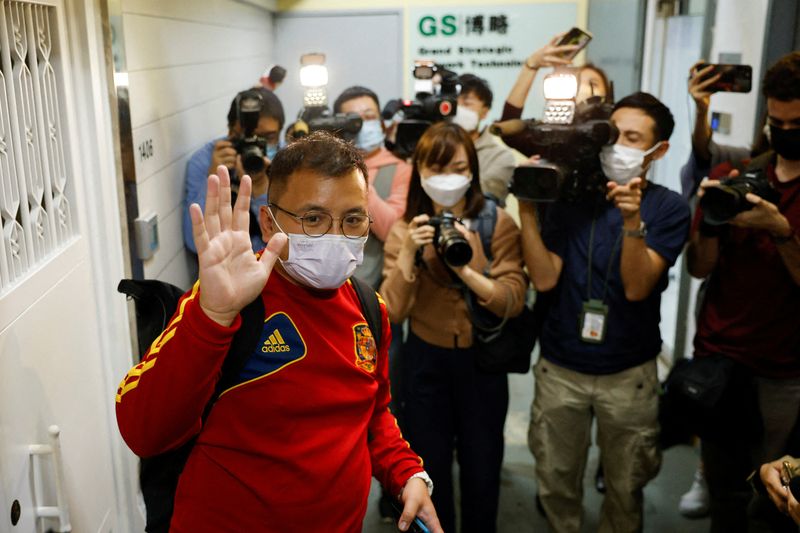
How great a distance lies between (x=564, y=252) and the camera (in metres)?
2.34

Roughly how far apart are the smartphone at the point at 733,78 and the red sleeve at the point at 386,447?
150cm

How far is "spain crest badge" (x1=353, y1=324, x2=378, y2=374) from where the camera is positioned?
1415 mm

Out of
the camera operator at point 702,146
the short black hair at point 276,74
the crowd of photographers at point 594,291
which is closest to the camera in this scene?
the crowd of photographers at point 594,291

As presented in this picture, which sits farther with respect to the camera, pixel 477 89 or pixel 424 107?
pixel 477 89

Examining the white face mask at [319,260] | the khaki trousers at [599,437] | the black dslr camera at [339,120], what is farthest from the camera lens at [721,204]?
the black dslr camera at [339,120]

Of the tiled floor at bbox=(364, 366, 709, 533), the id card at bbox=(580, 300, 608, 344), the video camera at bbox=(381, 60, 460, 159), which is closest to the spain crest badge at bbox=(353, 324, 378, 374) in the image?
the id card at bbox=(580, 300, 608, 344)

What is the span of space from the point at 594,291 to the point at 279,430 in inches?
51.4

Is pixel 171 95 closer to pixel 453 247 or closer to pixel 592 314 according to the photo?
pixel 453 247

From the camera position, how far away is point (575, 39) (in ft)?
8.58

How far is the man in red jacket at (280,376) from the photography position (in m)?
1.11

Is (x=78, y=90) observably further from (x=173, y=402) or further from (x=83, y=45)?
(x=173, y=402)

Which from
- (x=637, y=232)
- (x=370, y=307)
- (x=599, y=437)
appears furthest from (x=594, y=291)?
(x=370, y=307)

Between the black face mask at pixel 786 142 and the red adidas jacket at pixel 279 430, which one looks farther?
the black face mask at pixel 786 142

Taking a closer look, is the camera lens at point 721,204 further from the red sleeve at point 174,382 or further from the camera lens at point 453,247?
the red sleeve at point 174,382
